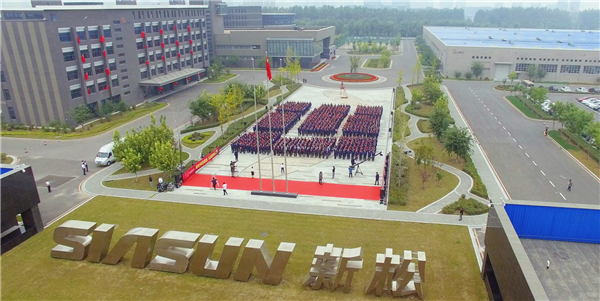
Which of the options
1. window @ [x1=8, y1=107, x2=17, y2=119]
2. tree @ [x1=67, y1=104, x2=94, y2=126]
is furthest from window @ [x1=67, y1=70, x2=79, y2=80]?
window @ [x1=8, y1=107, x2=17, y2=119]

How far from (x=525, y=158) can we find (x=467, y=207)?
40.2 feet

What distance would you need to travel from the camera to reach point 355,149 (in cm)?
3158

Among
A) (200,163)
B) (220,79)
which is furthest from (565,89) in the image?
(200,163)

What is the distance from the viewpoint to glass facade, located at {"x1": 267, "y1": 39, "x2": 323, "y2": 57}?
74.7 metres

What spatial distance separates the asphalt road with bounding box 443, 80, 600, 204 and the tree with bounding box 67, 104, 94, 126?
3905cm

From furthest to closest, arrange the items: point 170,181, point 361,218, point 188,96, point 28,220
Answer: point 188,96, point 170,181, point 361,218, point 28,220

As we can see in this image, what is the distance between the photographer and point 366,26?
13525cm

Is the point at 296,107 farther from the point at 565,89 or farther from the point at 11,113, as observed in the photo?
the point at 565,89

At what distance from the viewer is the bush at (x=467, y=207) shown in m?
22.8

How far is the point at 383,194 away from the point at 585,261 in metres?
12.4

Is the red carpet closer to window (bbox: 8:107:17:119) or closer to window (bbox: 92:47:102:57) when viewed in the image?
window (bbox: 92:47:102:57)

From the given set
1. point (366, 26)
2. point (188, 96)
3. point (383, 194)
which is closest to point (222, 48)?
point (188, 96)

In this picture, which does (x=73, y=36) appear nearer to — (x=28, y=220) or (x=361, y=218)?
(x=28, y=220)

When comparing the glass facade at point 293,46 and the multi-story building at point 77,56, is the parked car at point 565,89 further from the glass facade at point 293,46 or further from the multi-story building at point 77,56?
the multi-story building at point 77,56
